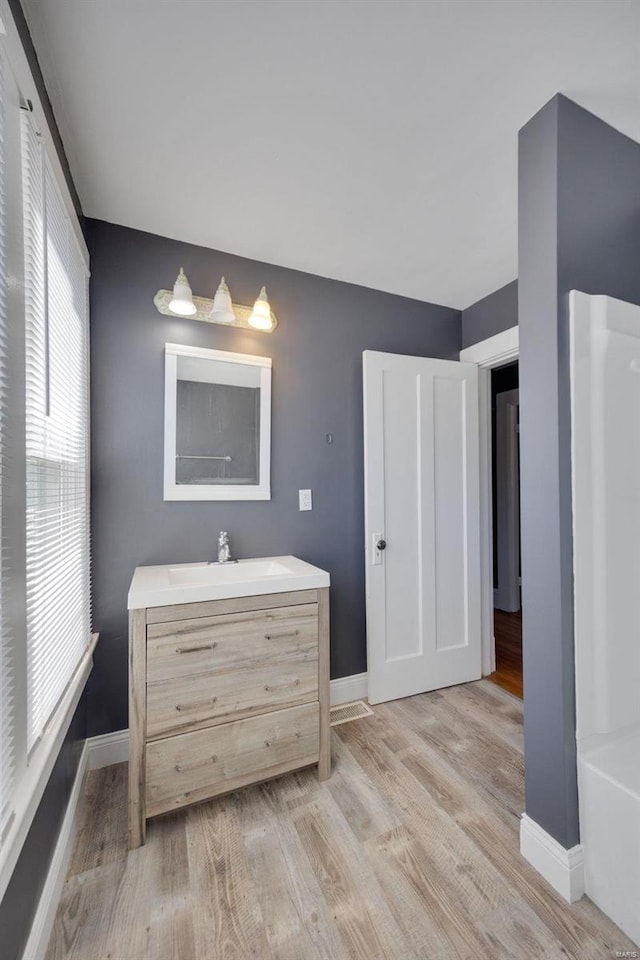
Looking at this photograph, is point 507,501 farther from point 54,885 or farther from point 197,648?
point 54,885

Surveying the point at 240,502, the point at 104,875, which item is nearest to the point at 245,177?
the point at 240,502

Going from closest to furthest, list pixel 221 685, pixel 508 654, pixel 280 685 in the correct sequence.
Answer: pixel 221 685 → pixel 280 685 → pixel 508 654

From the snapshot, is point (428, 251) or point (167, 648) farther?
point (428, 251)

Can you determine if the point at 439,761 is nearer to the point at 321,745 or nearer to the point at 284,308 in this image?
the point at 321,745

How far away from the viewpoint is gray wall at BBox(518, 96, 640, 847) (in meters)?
1.22

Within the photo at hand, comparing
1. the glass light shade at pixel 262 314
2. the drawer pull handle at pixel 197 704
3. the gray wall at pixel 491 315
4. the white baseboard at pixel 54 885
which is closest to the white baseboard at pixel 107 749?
the white baseboard at pixel 54 885

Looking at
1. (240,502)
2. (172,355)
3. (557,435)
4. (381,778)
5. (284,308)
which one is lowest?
(381,778)

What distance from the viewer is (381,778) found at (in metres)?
1.69

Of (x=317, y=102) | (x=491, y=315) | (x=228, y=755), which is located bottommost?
(x=228, y=755)

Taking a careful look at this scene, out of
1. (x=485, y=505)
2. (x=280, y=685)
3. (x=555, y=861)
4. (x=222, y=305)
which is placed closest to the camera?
(x=555, y=861)

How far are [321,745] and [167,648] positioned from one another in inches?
31.8

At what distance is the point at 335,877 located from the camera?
1.25 metres

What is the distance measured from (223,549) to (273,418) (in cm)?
75

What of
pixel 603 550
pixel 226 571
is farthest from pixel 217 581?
pixel 603 550
